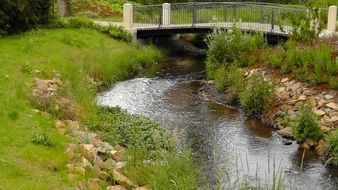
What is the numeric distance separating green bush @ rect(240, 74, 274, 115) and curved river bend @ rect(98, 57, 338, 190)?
430 mm

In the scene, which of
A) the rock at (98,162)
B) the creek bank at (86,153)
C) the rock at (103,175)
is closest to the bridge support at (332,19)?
the creek bank at (86,153)

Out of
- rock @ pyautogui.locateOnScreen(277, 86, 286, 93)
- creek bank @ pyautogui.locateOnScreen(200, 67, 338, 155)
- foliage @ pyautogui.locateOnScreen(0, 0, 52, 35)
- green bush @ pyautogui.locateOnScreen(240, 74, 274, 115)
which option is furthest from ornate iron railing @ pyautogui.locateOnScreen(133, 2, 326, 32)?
green bush @ pyautogui.locateOnScreen(240, 74, 274, 115)

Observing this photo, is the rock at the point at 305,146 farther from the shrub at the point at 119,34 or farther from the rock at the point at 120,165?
the shrub at the point at 119,34

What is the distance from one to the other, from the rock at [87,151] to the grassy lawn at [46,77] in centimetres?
37

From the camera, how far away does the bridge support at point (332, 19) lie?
25172mm

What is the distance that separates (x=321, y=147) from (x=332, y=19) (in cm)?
1229

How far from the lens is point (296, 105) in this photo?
1778cm

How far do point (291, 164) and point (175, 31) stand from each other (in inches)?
710

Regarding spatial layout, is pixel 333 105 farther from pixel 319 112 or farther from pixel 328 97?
pixel 328 97

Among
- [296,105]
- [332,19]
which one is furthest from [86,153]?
[332,19]

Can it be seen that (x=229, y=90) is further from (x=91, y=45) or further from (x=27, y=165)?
(x=27, y=165)

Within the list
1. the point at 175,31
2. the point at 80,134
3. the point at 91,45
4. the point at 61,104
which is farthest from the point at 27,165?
the point at 175,31

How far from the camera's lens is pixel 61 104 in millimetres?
14258

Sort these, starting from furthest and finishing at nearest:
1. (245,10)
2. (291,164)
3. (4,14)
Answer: (245,10), (4,14), (291,164)
